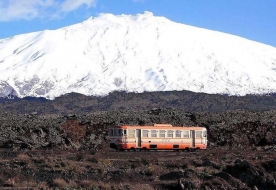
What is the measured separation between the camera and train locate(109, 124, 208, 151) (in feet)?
139

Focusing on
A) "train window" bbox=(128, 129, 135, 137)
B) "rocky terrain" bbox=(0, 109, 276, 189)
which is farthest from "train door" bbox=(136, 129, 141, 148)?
"rocky terrain" bbox=(0, 109, 276, 189)

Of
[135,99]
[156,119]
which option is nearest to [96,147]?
[156,119]

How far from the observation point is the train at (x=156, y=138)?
4225cm

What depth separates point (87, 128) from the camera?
188ft

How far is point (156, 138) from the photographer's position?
43.2m

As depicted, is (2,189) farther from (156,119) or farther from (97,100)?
(97,100)

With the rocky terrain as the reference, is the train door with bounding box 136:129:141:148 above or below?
Result: above

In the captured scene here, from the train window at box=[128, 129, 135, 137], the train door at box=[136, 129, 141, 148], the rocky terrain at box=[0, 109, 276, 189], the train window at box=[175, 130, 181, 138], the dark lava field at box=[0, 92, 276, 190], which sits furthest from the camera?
the train window at box=[175, 130, 181, 138]

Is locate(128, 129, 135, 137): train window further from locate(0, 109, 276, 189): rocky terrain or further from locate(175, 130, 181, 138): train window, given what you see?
locate(0, 109, 276, 189): rocky terrain

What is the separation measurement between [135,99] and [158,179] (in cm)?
14684

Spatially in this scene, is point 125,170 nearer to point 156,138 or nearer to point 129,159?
point 129,159

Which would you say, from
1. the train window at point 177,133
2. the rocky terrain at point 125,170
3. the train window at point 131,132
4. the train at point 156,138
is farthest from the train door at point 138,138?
the rocky terrain at point 125,170

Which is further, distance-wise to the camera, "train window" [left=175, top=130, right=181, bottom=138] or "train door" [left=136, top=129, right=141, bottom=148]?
"train window" [left=175, top=130, right=181, bottom=138]

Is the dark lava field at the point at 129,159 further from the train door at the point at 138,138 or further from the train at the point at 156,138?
the train door at the point at 138,138
